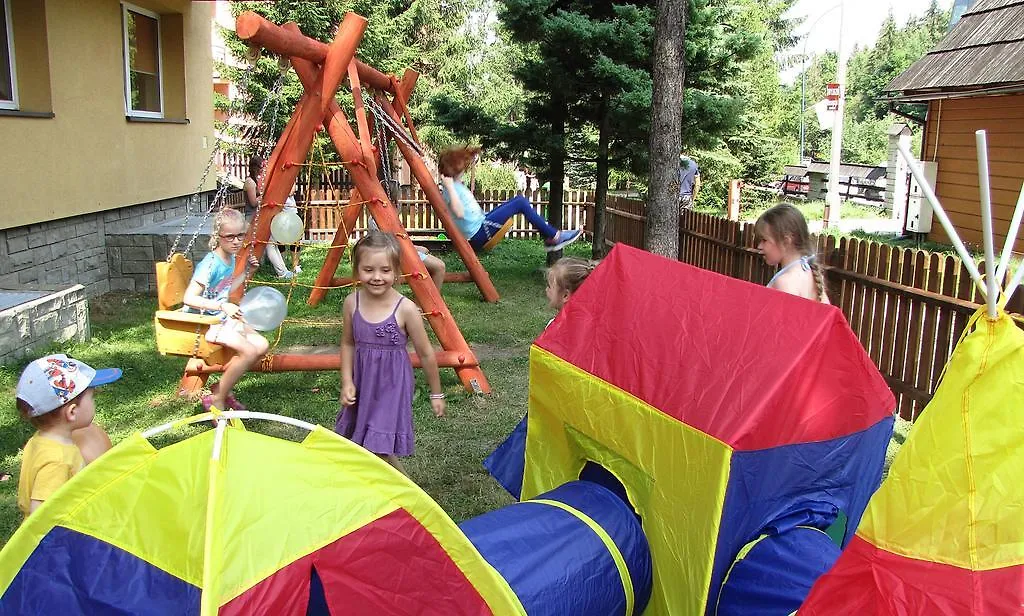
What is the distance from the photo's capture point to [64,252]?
7930mm

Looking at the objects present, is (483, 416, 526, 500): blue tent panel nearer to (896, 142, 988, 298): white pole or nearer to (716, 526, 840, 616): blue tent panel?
(716, 526, 840, 616): blue tent panel

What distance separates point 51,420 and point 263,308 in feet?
8.52

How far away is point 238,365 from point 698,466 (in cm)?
333

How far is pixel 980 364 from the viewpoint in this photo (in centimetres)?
135

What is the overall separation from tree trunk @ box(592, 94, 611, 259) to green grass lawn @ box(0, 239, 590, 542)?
5.48ft

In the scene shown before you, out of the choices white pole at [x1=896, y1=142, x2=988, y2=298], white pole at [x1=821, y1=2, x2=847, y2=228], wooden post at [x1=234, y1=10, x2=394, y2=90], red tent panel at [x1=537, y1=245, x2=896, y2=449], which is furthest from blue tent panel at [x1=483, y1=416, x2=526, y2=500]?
white pole at [x1=821, y1=2, x2=847, y2=228]

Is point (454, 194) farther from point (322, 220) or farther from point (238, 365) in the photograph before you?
point (322, 220)

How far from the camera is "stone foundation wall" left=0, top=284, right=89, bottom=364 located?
5559mm

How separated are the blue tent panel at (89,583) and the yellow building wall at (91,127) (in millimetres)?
6375

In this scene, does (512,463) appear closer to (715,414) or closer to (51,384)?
(715,414)

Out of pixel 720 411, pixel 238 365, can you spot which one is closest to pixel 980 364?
pixel 720 411

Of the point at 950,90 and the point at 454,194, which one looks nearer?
the point at 454,194

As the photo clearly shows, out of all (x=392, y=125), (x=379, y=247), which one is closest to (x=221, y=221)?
(x=379, y=247)

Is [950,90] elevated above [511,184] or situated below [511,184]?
above
